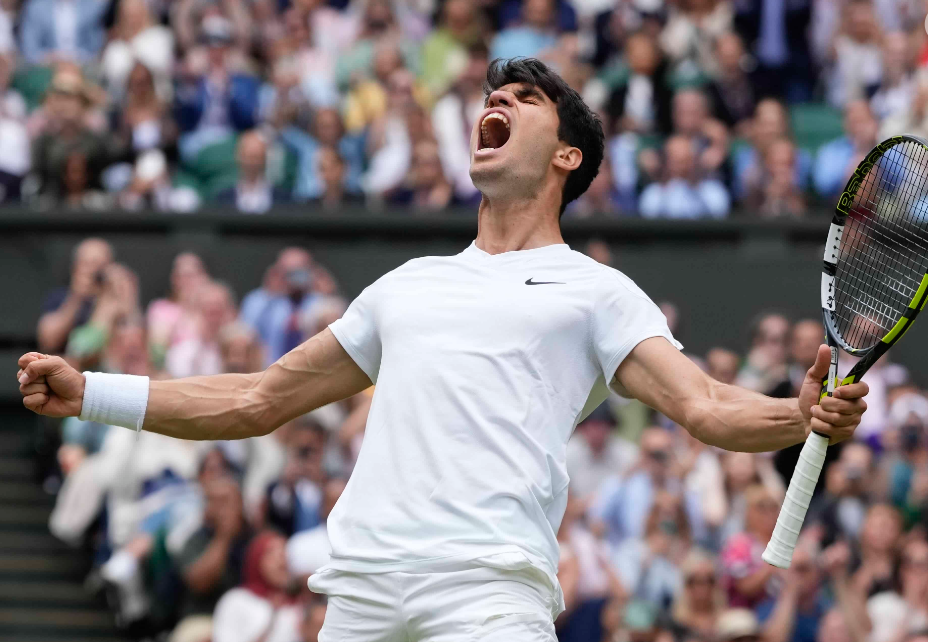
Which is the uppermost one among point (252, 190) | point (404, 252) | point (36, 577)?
point (252, 190)

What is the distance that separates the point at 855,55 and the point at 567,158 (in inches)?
318

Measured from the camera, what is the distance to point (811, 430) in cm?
350

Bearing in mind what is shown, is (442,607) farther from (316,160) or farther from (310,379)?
(316,160)

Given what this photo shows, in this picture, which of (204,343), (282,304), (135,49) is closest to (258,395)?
(204,343)

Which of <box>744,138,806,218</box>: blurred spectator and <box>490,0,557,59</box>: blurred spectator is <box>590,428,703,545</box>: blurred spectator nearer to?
<box>744,138,806,218</box>: blurred spectator

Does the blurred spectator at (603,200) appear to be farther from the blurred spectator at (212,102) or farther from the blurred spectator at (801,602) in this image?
the blurred spectator at (801,602)

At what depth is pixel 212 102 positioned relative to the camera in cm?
1159

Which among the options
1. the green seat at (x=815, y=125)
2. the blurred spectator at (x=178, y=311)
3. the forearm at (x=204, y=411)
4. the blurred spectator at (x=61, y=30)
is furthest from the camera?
the blurred spectator at (x=61, y=30)

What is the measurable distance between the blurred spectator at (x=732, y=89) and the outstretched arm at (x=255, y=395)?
727 cm

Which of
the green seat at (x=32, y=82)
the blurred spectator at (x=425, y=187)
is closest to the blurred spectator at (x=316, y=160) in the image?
the blurred spectator at (x=425, y=187)

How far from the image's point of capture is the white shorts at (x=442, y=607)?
367 centimetres

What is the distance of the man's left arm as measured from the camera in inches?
135

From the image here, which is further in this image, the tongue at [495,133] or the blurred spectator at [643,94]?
the blurred spectator at [643,94]

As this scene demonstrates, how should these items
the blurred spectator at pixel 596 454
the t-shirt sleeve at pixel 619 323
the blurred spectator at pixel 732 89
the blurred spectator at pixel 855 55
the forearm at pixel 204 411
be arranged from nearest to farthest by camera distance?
the t-shirt sleeve at pixel 619 323
the forearm at pixel 204 411
the blurred spectator at pixel 596 454
the blurred spectator at pixel 732 89
the blurred spectator at pixel 855 55
